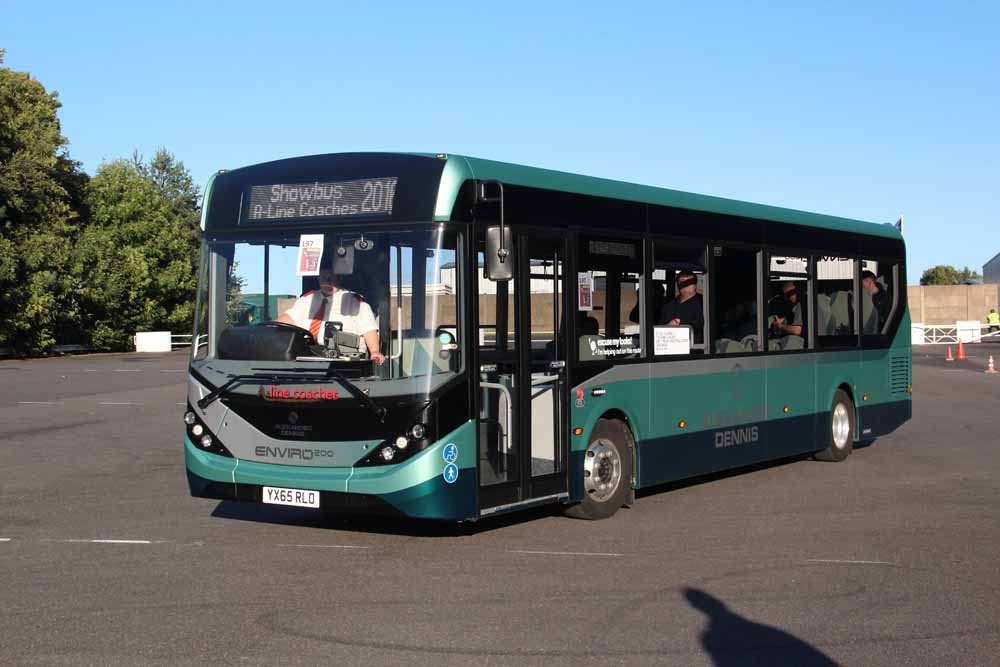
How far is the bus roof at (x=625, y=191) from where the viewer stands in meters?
9.90

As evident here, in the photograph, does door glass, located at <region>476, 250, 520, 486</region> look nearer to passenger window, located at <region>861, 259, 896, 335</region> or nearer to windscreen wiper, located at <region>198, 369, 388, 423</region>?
windscreen wiper, located at <region>198, 369, 388, 423</region>

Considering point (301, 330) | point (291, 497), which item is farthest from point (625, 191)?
point (291, 497)

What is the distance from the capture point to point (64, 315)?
5531 centimetres

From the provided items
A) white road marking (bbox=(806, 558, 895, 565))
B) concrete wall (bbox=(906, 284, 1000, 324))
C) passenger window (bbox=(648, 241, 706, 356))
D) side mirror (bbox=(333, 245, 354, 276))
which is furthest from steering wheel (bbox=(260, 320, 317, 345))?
concrete wall (bbox=(906, 284, 1000, 324))

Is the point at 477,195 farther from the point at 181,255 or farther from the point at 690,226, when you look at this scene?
the point at 181,255

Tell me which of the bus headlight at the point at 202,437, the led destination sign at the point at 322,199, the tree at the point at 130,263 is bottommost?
the bus headlight at the point at 202,437

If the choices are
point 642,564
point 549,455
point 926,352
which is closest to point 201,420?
point 549,455

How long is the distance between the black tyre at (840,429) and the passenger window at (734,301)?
2519mm

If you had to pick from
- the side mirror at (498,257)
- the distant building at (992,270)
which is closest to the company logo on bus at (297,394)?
the side mirror at (498,257)

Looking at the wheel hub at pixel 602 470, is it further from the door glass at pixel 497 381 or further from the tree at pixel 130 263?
the tree at pixel 130 263

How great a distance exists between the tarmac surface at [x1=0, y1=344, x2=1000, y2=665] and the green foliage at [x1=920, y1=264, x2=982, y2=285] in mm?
166068

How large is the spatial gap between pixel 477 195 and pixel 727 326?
4301 mm

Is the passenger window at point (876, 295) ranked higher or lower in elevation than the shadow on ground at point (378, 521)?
higher

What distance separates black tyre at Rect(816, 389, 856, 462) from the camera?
51.6ft
